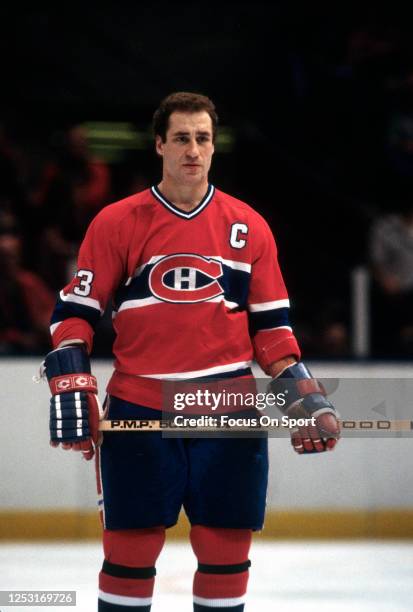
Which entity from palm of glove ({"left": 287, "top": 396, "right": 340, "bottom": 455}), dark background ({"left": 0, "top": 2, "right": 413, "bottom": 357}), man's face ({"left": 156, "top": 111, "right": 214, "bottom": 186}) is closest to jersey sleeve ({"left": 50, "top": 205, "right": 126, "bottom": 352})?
man's face ({"left": 156, "top": 111, "right": 214, "bottom": 186})

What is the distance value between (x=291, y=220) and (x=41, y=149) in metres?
1.56

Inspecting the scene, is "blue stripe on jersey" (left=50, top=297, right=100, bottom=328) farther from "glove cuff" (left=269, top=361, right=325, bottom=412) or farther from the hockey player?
"glove cuff" (left=269, top=361, right=325, bottom=412)

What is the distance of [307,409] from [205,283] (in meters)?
0.42

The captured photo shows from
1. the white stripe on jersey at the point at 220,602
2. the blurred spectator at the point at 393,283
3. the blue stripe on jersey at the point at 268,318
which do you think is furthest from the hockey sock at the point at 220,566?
the blurred spectator at the point at 393,283

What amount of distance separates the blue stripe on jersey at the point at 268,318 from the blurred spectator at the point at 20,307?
2.88 meters

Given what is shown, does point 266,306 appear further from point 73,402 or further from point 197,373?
point 73,402

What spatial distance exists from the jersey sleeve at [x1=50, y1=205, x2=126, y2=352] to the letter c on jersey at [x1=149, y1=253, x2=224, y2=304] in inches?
4.0

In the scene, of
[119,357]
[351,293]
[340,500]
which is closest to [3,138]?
[351,293]

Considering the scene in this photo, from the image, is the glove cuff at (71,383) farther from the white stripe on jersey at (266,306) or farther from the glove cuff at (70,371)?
the white stripe on jersey at (266,306)

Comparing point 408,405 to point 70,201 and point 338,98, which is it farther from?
point 338,98

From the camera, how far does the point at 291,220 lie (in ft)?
26.6

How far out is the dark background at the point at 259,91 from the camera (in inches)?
318

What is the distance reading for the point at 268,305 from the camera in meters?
3.45

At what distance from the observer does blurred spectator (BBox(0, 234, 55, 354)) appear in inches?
246
